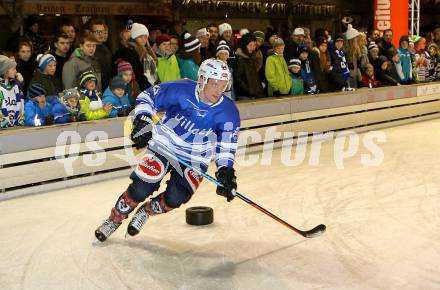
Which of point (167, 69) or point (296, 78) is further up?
point (167, 69)

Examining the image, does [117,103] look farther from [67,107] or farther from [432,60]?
[432,60]

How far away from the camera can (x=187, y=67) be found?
734cm

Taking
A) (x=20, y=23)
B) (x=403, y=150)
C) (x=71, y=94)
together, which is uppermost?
(x=20, y=23)

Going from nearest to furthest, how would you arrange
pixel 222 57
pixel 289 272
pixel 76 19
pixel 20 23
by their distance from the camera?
pixel 289 272 < pixel 222 57 < pixel 20 23 < pixel 76 19

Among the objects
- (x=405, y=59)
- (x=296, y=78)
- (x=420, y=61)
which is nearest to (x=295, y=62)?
(x=296, y=78)

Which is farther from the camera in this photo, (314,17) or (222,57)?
(314,17)

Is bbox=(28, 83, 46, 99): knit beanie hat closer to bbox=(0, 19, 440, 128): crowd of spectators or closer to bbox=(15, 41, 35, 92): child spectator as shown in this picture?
bbox=(0, 19, 440, 128): crowd of spectators

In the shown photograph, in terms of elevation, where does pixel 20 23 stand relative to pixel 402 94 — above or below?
above

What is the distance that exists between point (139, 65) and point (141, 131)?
302 cm

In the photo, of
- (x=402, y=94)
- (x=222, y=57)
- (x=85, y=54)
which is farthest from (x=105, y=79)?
(x=402, y=94)

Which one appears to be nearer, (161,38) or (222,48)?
(161,38)

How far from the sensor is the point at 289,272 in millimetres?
3814

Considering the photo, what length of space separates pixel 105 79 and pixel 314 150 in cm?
272

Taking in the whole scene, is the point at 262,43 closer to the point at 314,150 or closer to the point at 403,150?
the point at 314,150
